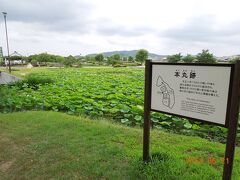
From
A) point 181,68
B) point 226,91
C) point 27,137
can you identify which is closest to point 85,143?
point 27,137

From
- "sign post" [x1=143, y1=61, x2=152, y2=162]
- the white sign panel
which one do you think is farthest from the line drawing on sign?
"sign post" [x1=143, y1=61, x2=152, y2=162]

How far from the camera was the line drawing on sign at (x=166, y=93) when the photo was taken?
2.89 meters

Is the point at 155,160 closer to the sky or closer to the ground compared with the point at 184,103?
closer to the ground

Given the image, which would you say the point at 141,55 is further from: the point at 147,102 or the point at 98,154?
the point at 147,102

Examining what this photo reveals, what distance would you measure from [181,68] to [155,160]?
136 centimetres

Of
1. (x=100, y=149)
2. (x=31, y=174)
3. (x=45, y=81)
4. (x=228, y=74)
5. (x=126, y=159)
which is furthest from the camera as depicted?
(x=45, y=81)

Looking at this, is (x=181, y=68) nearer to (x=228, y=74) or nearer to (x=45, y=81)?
(x=228, y=74)

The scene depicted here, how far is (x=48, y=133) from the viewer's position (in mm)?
4590

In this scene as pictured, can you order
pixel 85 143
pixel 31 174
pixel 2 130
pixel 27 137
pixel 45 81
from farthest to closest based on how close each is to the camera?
1. pixel 45 81
2. pixel 2 130
3. pixel 27 137
4. pixel 85 143
5. pixel 31 174

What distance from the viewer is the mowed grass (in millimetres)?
3029

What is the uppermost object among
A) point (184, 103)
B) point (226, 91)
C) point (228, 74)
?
point (228, 74)
